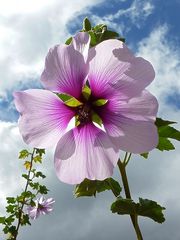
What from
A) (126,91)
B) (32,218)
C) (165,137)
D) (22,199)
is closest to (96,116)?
(126,91)

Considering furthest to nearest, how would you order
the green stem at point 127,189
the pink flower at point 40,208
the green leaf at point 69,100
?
the pink flower at point 40,208 < the green leaf at point 69,100 < the green stem at point 127,189

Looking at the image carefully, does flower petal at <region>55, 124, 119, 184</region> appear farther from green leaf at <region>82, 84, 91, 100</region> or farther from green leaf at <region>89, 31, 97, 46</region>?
green leaf at <region>89, 31, 97, 46</region>

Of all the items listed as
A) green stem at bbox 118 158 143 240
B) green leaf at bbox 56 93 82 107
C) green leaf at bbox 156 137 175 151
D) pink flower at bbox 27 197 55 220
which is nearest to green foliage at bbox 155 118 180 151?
green leaf at bbox 156 137 175 151

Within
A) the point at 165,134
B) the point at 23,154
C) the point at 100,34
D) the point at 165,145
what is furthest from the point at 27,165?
the point at 100,34

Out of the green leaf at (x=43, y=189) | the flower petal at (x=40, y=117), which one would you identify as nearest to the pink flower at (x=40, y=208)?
the green leaf at (x=43, y=189)

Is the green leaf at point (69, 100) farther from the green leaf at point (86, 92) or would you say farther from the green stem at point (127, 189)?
the green stem at point (127, 189)

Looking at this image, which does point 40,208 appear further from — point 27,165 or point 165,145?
point 165,145
